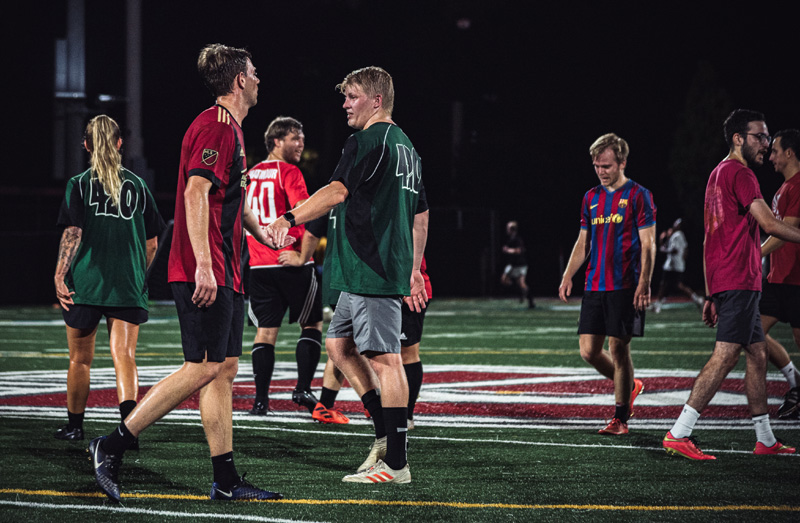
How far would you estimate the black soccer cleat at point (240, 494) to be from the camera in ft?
18.3

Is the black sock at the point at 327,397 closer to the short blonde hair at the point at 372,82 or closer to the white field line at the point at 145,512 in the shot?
the short blonde hair at the point at 372,82

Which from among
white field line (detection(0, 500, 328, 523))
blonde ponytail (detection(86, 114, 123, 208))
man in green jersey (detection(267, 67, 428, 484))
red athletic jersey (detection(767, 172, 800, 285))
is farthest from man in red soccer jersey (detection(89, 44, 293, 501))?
red athletic jersey (detection(767, 172, 800, 285))

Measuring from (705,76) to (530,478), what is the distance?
41.9m

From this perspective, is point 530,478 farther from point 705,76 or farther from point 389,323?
point 705,76

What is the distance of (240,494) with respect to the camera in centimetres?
557

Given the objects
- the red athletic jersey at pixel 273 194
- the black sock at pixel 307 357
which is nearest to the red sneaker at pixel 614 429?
the black sock at pixel 307 357

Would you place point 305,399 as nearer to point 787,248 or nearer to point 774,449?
point 774,449

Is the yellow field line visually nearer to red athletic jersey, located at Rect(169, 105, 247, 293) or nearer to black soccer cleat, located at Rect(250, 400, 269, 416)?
red athletic jersey, located at Rect(169, 105, 247, 293)

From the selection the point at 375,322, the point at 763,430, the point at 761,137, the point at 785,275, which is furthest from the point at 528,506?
the point at 785,275

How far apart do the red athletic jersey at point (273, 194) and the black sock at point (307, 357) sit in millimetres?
662

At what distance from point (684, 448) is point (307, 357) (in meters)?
3.52

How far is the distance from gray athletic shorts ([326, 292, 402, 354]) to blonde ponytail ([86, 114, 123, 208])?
2.15 meters

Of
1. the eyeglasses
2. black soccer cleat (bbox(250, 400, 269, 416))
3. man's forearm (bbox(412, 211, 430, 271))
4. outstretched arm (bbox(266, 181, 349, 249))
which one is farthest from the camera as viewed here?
black soccer cleat (bbox(250, 400, 269, 416))

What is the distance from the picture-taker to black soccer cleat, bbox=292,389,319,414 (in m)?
9.10
